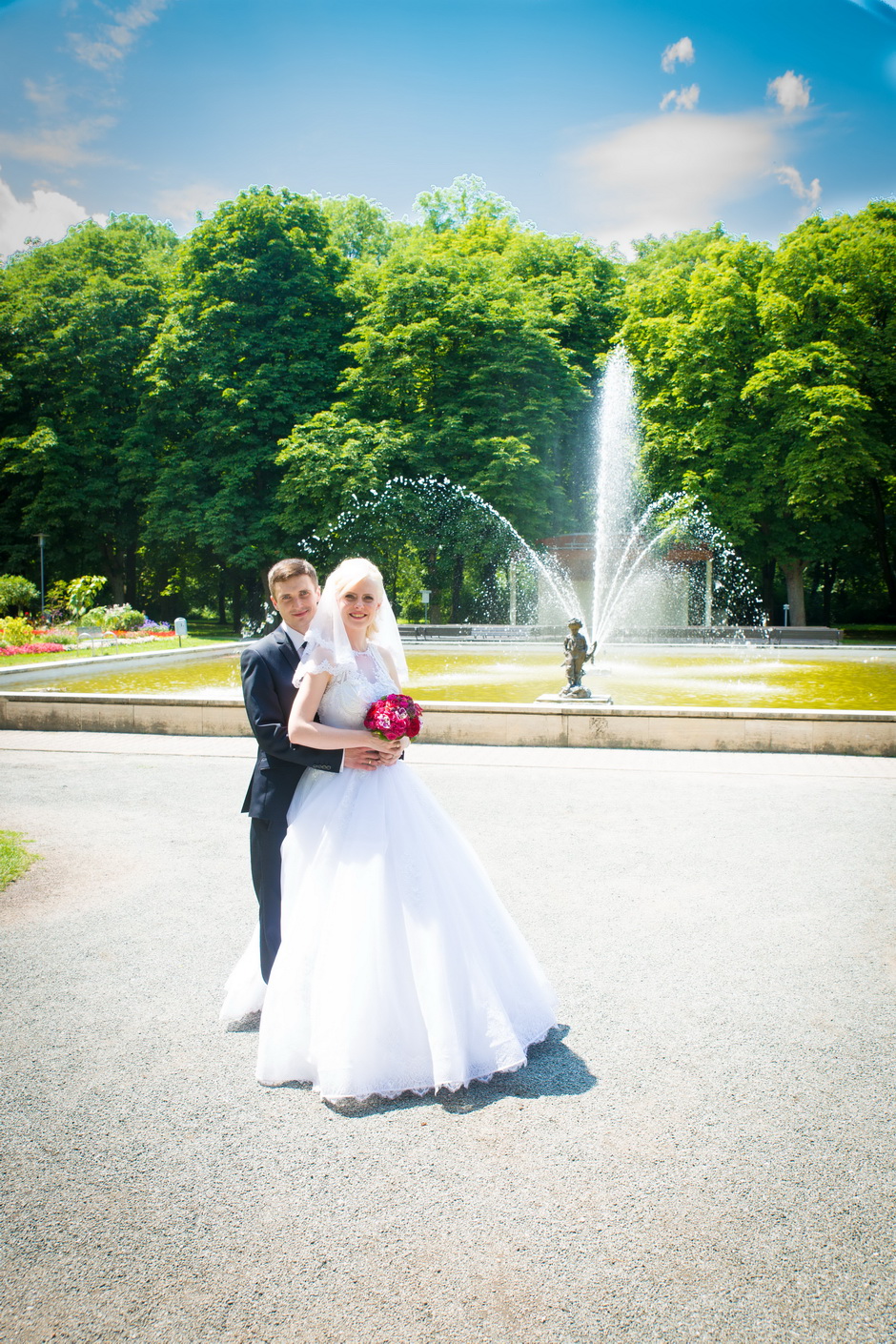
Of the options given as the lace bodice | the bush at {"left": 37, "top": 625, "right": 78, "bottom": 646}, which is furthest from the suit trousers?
the bush at {"left": 37, "top": 625, "right": 78, "bottom": 646}

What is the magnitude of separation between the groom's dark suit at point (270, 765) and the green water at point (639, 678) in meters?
10.9

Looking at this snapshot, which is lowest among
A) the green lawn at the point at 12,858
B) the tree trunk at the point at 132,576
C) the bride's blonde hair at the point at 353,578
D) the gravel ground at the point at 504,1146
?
the gravel ground at the point at 504,1146

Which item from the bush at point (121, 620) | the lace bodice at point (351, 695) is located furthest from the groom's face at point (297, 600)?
the bush at point (121, 620)

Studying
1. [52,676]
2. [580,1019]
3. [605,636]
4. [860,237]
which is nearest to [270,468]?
[605,636]

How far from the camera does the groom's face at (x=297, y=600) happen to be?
4.41 meters

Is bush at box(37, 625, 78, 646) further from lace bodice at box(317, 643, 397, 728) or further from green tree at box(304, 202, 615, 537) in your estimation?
lace bodice at box(317, 643, 397, 728)

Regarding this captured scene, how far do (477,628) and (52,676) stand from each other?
1619 centimetres

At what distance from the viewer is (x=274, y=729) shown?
4.21 meters

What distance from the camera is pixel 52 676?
1797 centimetres

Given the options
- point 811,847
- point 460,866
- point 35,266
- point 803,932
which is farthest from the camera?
point 35,266

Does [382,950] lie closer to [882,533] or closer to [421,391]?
[421,391]

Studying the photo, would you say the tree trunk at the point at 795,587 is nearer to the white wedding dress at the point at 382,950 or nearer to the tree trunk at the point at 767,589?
the tree trunk at the point at 767,589

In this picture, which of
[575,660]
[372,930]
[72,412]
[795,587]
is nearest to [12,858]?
[372,930]

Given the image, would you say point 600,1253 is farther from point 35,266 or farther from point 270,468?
point 35,266
